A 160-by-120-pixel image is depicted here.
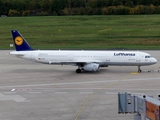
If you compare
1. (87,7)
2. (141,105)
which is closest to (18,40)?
(141,105)

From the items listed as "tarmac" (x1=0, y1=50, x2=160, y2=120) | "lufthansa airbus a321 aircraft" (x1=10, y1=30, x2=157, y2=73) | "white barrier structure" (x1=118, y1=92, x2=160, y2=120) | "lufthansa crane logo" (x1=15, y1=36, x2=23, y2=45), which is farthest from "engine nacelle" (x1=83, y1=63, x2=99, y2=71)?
"white barrier structure" (x1=118, y1=92, x2=160, y2=120)

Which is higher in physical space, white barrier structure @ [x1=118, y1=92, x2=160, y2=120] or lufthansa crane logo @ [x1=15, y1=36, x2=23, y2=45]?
white barrier structure @ [x1=118, y1=92, x2=160, y2=120]

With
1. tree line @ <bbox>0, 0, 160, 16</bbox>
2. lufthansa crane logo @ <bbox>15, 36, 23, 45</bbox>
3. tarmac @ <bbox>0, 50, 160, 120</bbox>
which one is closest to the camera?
tarmac @ <bbox>0, 50, 160, 120</bbox>

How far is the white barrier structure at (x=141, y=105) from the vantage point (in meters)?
19.9

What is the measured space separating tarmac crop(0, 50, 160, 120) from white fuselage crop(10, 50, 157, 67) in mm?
1594

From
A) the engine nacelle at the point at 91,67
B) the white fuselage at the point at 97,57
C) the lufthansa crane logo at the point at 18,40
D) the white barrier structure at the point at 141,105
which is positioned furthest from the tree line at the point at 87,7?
the white barrier structure at the point at 141,105

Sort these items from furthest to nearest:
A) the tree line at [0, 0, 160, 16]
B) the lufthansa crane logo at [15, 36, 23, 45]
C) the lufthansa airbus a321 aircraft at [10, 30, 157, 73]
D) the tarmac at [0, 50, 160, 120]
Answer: the tree line at [0, 0, 160, 16] < the lufthansa crane logo at [15, 36, 23, 45] < the lufthansa airbus a321 aircraft at [10, 30, 157, 73] < the tarmac at [0, 50, 160, 120]

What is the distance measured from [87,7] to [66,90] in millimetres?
145920

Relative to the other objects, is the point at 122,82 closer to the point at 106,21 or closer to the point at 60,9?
the point at 106,21

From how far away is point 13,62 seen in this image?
71688 millimetres

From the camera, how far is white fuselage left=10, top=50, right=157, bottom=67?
58.2 m

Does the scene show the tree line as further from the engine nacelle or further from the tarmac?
the engine nacelle

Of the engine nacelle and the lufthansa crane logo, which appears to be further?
the lufthansa crane logo

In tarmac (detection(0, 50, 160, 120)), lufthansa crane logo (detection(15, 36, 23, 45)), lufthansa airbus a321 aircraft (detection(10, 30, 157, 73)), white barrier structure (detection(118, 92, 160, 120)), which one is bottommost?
tarmac (detection(0, 50, 160, 120))
